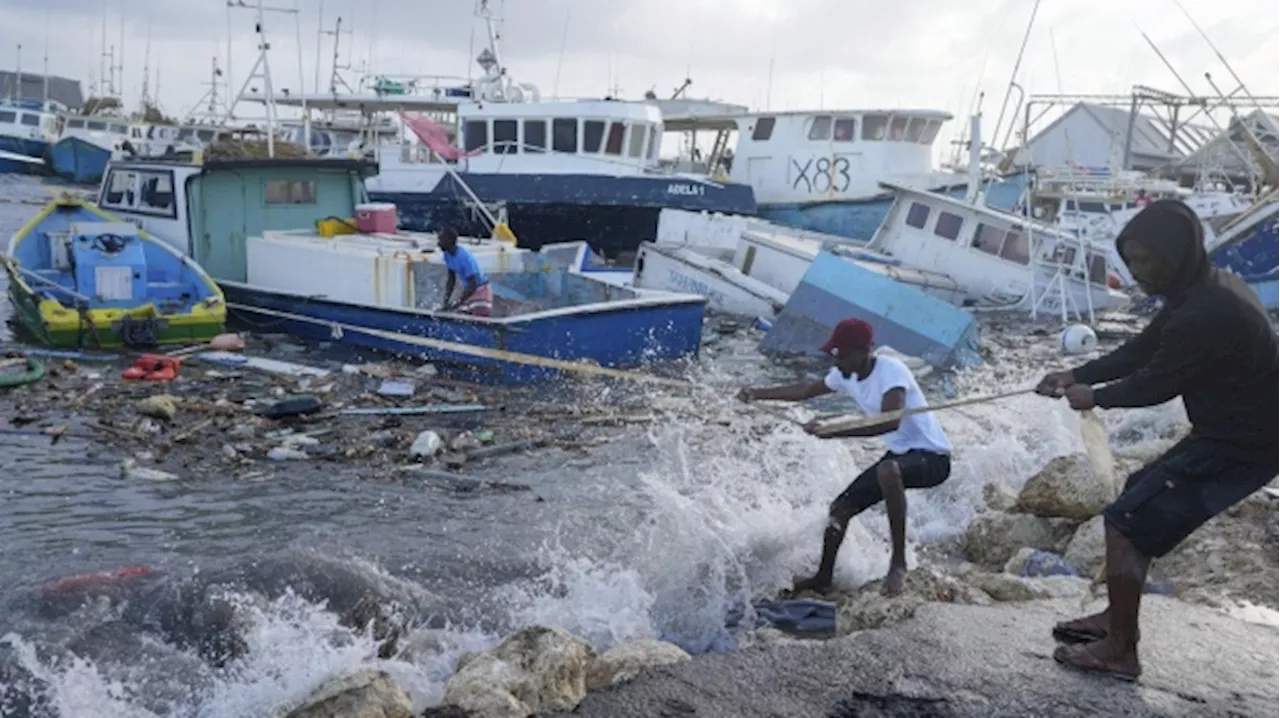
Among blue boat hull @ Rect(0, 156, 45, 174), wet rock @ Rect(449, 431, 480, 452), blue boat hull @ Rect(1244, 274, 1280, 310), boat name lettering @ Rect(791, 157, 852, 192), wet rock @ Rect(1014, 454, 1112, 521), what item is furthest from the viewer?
blue boat hull @ Rect(0, 156, 45, 174)

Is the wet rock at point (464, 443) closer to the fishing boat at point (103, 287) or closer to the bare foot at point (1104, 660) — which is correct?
the fishing boat at point (103, 287)

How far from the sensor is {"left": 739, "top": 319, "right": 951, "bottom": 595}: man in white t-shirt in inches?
223

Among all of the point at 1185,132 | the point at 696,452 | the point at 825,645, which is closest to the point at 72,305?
the point at 696,452

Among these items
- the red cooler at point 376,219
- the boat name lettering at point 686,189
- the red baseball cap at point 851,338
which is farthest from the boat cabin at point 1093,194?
the red baseball cap at point 851,338

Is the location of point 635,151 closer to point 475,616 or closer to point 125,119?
point 475,616

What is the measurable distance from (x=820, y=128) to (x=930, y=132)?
2.57m

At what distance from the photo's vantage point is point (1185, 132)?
4166 cm

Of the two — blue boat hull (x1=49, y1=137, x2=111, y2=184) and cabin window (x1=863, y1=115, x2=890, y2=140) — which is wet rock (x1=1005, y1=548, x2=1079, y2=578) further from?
blue boat hull (x1=49, y1=137, x2=111, y2=184)

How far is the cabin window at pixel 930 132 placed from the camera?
1005 inches

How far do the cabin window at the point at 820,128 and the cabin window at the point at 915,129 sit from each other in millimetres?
1723

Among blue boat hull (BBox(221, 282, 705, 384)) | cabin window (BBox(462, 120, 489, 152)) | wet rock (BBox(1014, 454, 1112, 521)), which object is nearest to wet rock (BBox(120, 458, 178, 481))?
blue boat hull (BBox(221, 282, 705, 384))

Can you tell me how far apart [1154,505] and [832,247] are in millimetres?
16491

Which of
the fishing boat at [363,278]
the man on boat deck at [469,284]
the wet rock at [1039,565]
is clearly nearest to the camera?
the wet rock at [1039,565]

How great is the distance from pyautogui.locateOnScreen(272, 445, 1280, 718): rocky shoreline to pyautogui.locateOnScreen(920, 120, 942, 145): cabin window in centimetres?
2101
